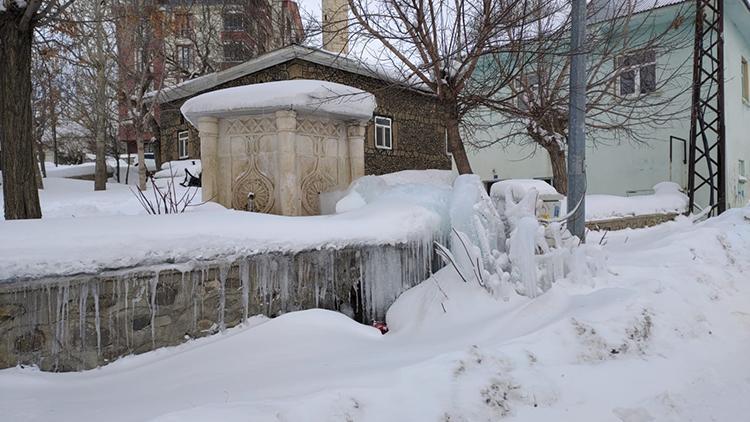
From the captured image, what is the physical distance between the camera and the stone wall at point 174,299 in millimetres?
2637

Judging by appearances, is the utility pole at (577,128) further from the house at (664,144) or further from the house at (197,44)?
the house at (197,44)

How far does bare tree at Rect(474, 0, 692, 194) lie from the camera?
7348mm

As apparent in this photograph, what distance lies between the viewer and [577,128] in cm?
476

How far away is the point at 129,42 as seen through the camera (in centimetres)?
1634

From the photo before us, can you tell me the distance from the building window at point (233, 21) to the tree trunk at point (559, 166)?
13.6 metres

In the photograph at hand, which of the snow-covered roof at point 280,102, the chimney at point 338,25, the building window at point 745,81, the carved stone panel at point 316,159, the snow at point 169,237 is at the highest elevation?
the building window at point 745,81

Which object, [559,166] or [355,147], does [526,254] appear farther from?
[559,166]

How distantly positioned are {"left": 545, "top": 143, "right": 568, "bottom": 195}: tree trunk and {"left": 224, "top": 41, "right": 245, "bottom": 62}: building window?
14.0 metres

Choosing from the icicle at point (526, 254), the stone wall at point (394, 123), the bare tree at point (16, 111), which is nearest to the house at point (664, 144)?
the stone wall at point (394, 123)

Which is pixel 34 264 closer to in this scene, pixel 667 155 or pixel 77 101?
pixel 667 155

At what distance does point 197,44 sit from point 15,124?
16.9 meters

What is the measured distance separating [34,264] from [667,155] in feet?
46.8

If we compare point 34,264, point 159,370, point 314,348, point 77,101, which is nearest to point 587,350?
point 314,348

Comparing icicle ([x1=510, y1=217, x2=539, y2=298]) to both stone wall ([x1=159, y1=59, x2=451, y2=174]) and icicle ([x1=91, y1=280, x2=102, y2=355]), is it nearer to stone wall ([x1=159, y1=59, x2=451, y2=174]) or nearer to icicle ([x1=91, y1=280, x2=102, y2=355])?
icicle ([x1=91, y1=280, x2=102, y2=355])
